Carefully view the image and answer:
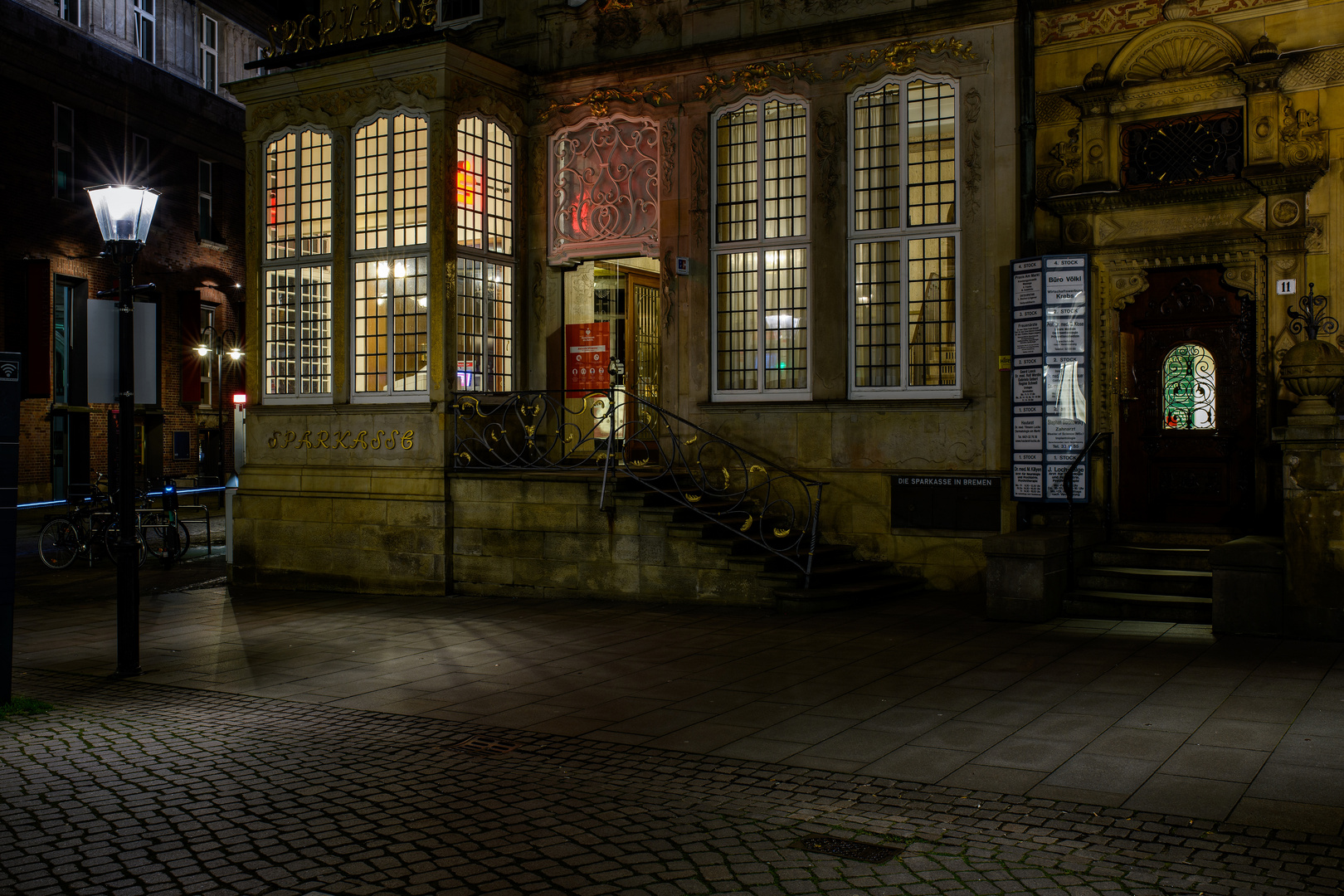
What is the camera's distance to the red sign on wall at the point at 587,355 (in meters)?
15.2

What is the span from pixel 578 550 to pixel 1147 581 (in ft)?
19.6

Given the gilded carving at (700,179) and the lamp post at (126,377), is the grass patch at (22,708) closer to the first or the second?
the lamp post at (126,377)

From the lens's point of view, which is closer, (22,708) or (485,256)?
(22,708)

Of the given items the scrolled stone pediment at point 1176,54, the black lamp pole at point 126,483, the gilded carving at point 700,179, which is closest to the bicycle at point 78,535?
the black lamp pole at point 126,483

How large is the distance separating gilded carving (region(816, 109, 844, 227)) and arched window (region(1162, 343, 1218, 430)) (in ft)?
13.5

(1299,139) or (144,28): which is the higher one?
(144,28)

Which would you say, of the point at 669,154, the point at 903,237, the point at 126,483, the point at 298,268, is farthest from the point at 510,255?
the point at 126,483

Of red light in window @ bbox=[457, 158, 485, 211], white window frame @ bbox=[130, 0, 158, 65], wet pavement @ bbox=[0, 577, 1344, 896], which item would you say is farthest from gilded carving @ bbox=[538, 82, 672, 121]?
white window frame @ bbox=[130, 0, 158, 65]

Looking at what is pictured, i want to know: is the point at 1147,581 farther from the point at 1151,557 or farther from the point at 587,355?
the point at 587,355

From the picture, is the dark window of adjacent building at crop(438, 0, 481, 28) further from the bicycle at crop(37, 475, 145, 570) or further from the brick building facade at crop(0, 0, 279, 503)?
the brick building facade at crop(0, 0, 279, 503)

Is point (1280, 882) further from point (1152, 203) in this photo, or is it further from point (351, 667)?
point (1152, 203)

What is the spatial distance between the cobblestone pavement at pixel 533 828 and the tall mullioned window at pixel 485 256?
8196mm

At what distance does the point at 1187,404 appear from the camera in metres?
12.1

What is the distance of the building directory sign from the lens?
471 inches
